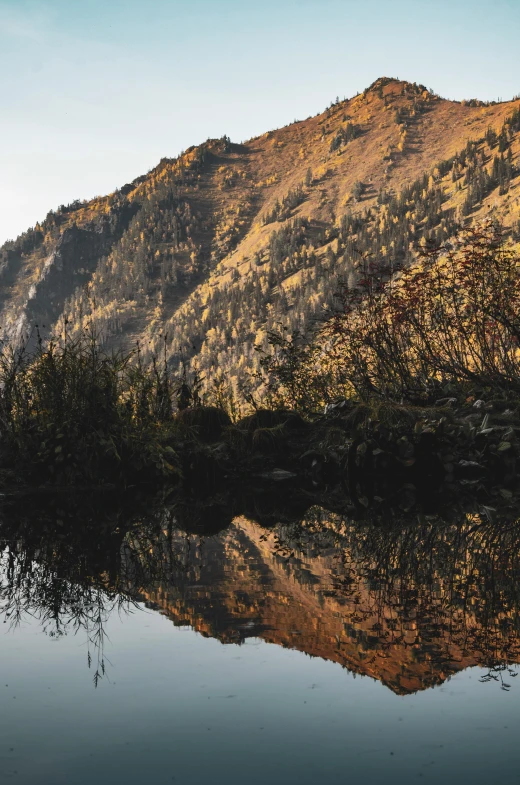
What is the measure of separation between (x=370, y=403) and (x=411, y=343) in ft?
6.54

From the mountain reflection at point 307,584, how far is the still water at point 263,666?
0.02 m

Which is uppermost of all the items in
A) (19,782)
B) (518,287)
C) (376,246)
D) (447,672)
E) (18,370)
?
(376,246)

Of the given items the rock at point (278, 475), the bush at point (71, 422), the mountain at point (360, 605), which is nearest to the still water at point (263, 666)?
the mountain at point (360, 605)

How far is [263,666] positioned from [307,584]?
56.9 inches

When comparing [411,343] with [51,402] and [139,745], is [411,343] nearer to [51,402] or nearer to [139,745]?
[51,402]

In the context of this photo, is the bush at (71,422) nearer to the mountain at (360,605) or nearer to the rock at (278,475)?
the rock at (278,475)

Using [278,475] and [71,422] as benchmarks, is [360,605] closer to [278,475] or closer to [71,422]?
[71,422]

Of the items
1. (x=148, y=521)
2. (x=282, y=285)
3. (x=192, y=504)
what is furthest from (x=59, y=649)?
(x=282, y=285)

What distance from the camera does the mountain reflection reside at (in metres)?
3.49

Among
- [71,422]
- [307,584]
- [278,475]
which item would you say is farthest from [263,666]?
[278,475]

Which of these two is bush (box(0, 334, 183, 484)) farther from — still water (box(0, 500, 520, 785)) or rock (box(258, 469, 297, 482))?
still water (box(0, 500, 520, 785))

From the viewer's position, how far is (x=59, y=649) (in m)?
3.71

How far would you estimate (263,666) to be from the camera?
3.37 m

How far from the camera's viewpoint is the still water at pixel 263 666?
2461 mm
